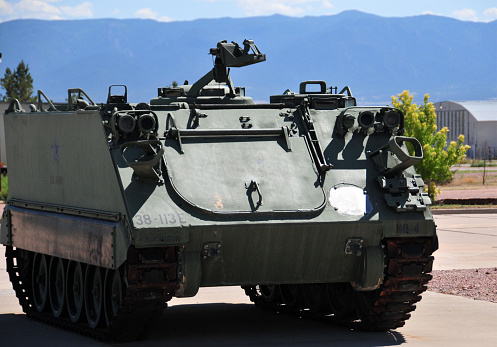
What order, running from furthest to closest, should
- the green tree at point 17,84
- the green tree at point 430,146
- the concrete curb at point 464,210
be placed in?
the green tree at point 17,84 → the green tree at point 430,146 → the concrete curb at point 464,210

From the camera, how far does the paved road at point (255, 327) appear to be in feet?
Result: 35.8

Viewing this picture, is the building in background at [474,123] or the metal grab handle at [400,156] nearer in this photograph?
the metal grab handle at [400,156]

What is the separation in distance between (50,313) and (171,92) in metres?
3.22

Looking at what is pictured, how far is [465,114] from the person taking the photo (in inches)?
2899

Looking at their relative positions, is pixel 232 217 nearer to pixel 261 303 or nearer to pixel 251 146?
pixel 251 146

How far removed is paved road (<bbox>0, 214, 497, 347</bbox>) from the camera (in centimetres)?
1091

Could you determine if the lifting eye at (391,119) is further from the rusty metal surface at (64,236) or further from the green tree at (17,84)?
the green tree at (17,84)

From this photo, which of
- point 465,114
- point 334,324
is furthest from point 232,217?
point 465,114

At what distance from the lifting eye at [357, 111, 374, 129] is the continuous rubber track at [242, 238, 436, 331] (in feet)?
4.70

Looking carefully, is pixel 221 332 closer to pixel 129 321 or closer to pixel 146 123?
pixel 129 321

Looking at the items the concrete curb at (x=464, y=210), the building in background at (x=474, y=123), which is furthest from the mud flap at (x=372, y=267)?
the building in background at (x=474, y=123)

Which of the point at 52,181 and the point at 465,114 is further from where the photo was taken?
the point at 465,114

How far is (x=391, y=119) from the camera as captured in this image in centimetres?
1159

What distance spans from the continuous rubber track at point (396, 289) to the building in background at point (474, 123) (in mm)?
57459
